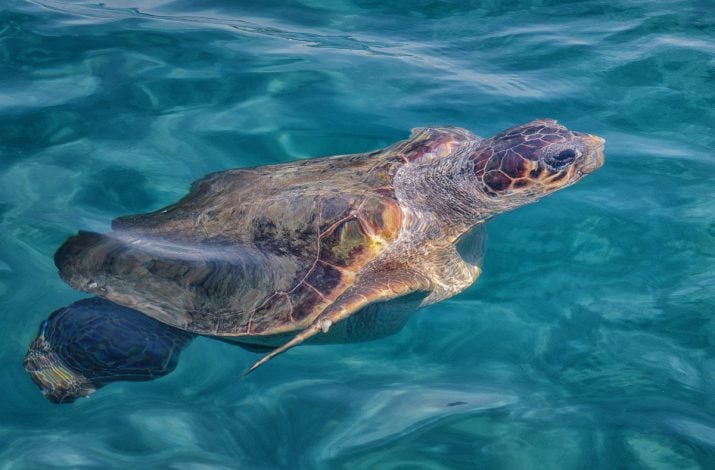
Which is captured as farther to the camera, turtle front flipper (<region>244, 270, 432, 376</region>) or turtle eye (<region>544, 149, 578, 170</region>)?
turtle eye (<region>544, 149, 578, 170</region>)

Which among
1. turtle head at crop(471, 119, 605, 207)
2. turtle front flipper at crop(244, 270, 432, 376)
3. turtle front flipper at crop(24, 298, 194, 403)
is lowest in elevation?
turtle front flipper at crop(24, 298, 194, 403)

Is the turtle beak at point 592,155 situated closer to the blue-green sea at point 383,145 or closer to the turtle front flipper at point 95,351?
the blue-green sea at point 383,145

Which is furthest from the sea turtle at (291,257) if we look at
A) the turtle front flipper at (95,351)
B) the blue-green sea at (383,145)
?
the blue-green sea at (383,145)

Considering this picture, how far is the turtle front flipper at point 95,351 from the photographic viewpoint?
3.93 meters

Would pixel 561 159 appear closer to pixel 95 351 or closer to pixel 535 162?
pixel 535 162

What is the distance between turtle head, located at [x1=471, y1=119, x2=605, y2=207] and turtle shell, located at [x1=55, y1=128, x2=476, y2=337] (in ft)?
2.35

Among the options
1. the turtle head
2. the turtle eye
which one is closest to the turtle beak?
the turtle head

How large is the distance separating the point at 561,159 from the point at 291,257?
76.2 inches

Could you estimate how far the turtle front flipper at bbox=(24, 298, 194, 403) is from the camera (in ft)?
12.9

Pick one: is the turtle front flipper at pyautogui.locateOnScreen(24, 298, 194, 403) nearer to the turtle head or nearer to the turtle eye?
the turtle head

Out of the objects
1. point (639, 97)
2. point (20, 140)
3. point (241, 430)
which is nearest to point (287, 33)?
point (20, 140)

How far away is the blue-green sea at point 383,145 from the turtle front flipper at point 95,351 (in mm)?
111

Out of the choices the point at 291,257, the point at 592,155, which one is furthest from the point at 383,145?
the point at 291,257

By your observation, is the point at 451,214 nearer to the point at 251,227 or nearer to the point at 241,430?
the point at 251,227
